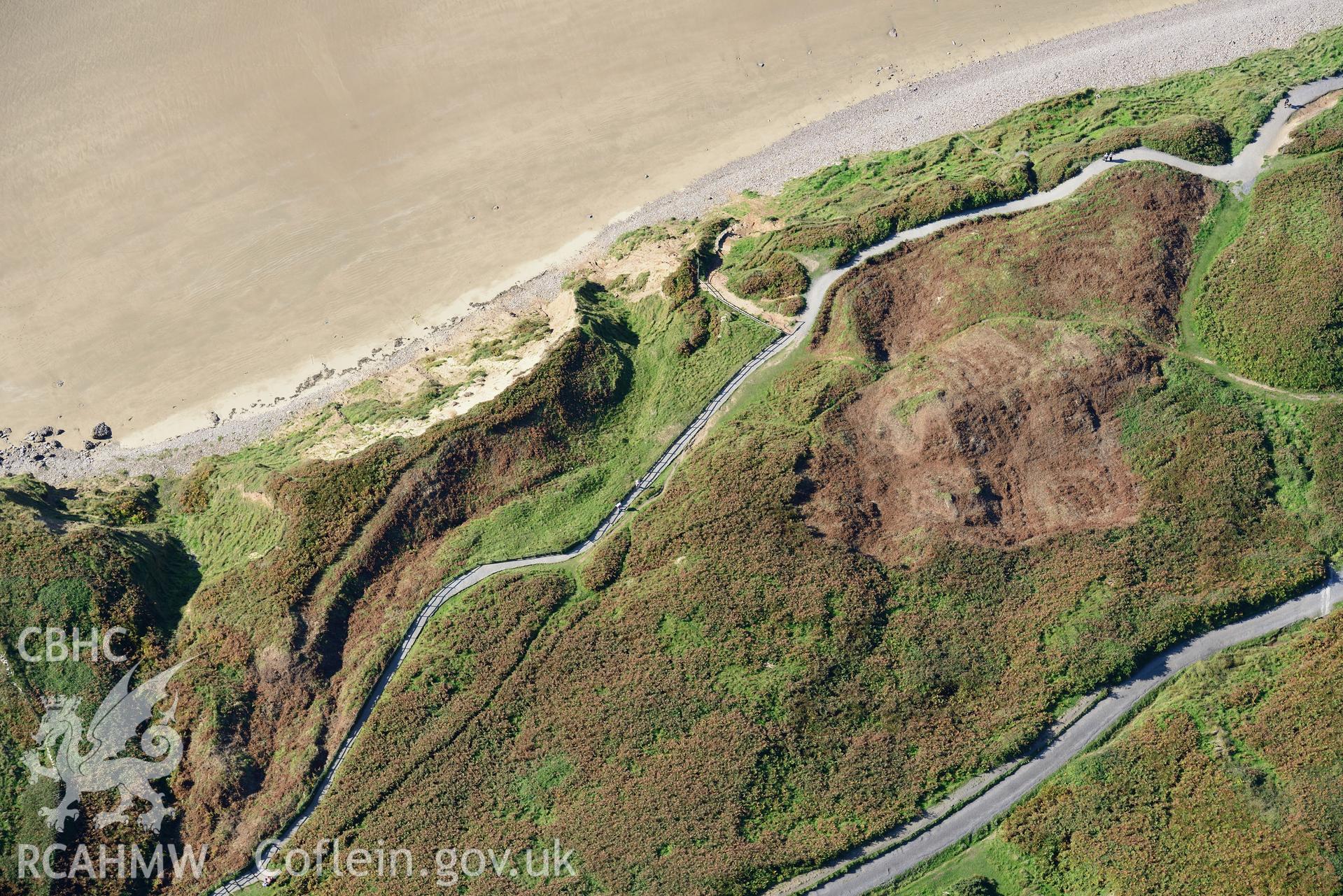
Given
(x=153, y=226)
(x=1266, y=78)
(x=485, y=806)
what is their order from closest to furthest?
(x=485, y=806)
(x=1266, y=78)
(x=153, y=226)

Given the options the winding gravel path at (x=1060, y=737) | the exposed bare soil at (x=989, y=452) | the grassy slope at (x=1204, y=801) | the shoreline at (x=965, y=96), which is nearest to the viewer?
the grassy slope at (x=1204, y=801)

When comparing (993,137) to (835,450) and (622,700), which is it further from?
(622,700)

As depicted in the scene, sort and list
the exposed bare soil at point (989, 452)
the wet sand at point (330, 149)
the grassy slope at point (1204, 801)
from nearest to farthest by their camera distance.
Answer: the grassy slope at point (1204, 801) → the exposed bare soil at point (989, 452) → the wet sand at point (330, 149)

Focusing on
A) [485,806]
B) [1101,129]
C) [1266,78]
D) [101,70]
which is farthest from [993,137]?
[101,70]

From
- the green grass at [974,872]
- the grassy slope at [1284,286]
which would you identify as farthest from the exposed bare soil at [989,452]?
the green grass at [974,872]

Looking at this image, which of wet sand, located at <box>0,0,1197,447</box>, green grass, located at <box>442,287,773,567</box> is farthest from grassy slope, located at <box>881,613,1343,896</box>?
wet sand, located at <box>0,0,1197,447</box>

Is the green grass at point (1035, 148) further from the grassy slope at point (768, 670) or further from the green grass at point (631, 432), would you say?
the grassy slope at point (768, 670)

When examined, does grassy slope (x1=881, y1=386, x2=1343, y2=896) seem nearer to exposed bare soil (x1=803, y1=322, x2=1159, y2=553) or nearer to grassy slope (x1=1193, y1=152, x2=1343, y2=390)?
exposed bare soil (x1=803, y1=322, x2=1159, y2=553)
